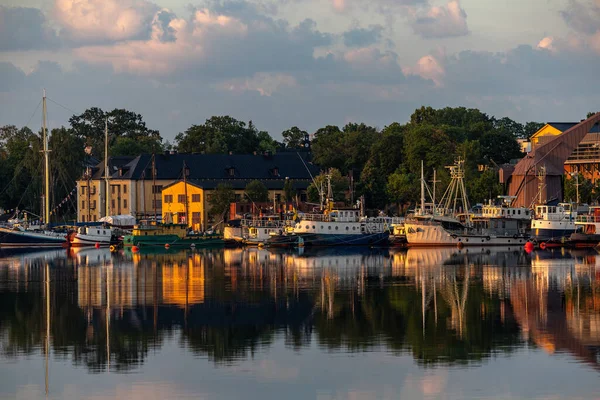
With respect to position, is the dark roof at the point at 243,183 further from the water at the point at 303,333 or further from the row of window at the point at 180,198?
the water at the point at 303,333

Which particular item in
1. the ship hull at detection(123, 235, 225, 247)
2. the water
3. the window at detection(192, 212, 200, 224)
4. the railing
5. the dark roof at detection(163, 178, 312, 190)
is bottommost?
the water

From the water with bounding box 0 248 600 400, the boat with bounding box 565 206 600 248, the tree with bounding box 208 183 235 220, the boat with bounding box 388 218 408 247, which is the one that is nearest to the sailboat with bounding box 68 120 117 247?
the tree with bounding box 208 183 235 220

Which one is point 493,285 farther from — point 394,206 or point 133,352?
point 394,206

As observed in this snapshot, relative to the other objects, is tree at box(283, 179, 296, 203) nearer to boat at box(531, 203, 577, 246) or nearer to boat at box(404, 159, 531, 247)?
boat at box(404, 159, 531, 247)

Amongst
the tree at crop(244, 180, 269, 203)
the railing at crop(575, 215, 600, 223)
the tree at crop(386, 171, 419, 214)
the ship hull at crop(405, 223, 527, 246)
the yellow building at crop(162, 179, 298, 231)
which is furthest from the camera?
the yellow building at crop(162, 179, 298, 231)

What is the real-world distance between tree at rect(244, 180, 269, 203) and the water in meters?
58.9

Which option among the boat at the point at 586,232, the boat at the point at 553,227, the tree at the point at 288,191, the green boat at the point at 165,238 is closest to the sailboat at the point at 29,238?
the green boat at the point at 165,238

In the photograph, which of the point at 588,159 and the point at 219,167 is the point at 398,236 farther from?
the point at 588,159

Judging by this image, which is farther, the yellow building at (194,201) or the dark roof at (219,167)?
the dark roof at (219,167)

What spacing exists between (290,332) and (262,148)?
128 m

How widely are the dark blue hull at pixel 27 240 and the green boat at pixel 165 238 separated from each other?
283 inches

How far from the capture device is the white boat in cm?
11062

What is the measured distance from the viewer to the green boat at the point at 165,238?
107000 millimetres

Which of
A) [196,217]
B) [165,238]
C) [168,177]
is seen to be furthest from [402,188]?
[165,238]
